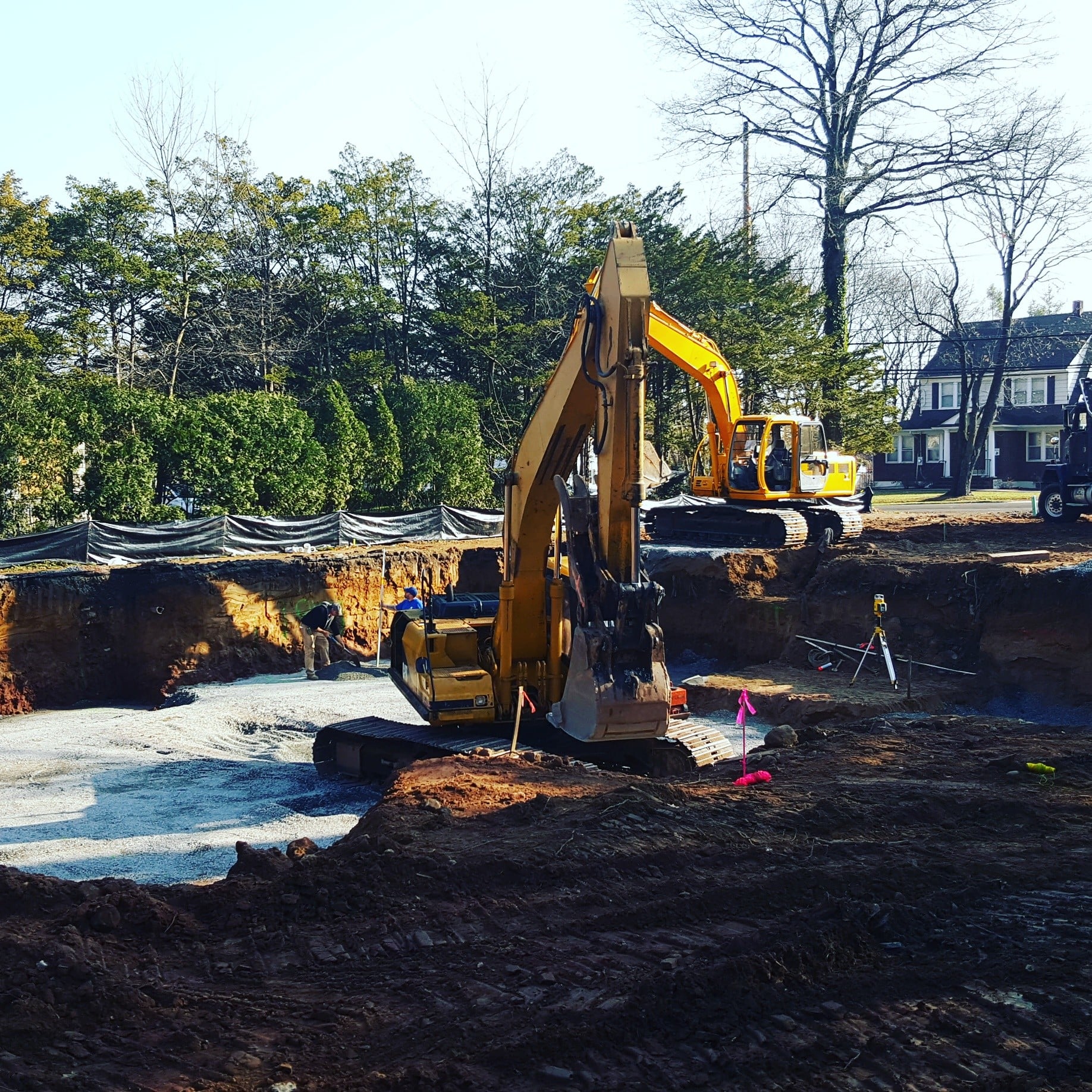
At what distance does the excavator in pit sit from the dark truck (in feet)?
45.5

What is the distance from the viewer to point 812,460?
22.4 meters

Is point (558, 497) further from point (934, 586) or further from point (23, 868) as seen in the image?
point (934, 586)

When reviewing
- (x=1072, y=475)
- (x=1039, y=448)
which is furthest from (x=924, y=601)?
(x=1039, y=448)

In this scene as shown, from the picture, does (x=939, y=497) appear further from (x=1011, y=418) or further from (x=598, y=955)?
(x=598, y=955)

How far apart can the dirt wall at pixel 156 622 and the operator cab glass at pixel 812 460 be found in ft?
30.2

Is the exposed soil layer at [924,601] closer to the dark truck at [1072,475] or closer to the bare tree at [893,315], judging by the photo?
the dark truck at [1072,475]

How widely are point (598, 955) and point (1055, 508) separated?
800 inches

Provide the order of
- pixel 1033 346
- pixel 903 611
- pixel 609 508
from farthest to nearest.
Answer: pixel 1033 346 < pixel 903 611 < pixel 609 508

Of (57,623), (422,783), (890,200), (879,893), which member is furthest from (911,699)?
(890,200)

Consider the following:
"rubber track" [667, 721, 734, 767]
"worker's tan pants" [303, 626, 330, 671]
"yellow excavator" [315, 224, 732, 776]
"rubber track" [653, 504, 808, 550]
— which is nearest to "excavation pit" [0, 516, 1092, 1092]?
"rubber track" [667, 721, 734, 767]

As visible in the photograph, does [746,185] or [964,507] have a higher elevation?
[746,185]

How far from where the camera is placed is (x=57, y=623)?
68.2ft

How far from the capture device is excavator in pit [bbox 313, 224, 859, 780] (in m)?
8.56

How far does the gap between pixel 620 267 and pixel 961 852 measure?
16.2 feet
